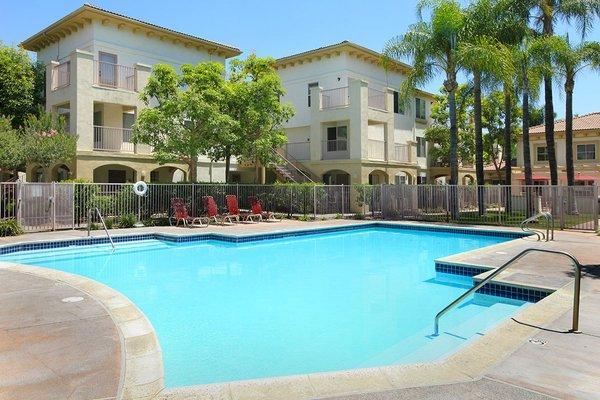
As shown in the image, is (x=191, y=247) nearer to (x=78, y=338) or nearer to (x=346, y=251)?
(x=346, y=251)

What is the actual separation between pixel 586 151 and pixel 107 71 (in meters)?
34.2

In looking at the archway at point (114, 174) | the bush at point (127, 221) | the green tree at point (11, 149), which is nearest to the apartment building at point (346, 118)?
the archway at point (114, 174)

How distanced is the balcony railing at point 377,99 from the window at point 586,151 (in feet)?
59.5

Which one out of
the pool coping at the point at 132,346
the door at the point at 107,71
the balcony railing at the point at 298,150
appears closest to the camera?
the pool coping at the point at 132,346

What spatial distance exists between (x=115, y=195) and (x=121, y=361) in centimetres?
1460

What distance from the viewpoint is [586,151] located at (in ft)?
113

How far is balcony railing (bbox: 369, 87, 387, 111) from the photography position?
2709cm

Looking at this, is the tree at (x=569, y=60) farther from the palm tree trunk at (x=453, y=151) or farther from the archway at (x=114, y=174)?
the archway at (x=114, y=174)

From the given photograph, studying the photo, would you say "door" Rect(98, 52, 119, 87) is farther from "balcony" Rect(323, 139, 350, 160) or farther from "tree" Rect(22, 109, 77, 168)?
"balcony" Rect(323, 139, 350, 160)

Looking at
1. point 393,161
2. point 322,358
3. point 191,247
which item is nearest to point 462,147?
point 393,161

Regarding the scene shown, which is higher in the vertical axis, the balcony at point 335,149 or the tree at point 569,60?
the tree at point 569,60

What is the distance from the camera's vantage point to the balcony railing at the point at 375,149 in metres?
26.6

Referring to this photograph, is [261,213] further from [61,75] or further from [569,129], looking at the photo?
[569,129]

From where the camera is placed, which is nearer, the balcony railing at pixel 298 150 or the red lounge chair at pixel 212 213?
the red lounge chair at pixel 212 213
